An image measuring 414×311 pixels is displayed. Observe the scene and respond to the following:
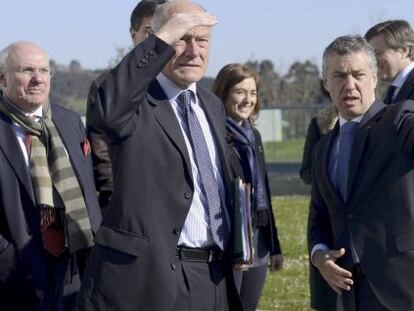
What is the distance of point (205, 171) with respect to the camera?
4547 mm

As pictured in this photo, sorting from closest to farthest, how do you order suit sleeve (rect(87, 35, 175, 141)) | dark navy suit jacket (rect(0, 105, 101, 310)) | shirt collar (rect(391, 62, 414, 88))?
suit sleeve (rect(87, 35, 175, 141)) → dark navy suit jacket (rect(0, 105, 101, 310)) → shirt collar (rect(391, 62, 414, 88))

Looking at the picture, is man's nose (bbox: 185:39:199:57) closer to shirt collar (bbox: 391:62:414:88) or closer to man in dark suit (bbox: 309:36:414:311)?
man in dark suit (bbox: 309:36:414:311)

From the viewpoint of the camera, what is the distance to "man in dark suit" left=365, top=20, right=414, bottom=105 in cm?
672

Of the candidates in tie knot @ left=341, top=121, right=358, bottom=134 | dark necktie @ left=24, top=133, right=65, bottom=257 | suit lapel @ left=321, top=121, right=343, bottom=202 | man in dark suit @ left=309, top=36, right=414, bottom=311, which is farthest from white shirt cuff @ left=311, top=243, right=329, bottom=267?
dark necktie @ left=24, top=133, right=65, bottom=257

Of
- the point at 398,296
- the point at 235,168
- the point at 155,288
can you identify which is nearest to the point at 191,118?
the point at 235,168

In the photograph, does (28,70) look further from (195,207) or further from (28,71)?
(195,207)

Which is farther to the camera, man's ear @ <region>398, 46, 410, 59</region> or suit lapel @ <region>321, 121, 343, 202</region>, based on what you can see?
man's ear @ <region>398, 46, 410, 59</region>

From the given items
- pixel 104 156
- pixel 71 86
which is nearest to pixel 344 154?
pixel 104 156

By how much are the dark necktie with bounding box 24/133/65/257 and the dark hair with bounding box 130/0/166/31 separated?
101cm

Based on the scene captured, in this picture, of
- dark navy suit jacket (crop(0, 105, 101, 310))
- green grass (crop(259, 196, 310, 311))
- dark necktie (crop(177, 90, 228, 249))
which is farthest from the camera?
green grass (crop(259, 196, 310, 311))

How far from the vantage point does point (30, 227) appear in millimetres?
5621

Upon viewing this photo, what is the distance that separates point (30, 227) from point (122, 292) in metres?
1.46

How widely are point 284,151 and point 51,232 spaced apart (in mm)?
24248

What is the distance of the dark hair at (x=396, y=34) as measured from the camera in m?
6.73
